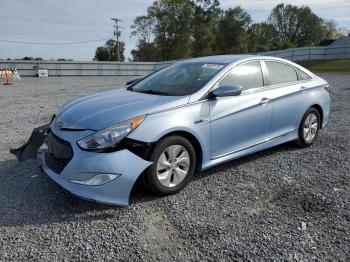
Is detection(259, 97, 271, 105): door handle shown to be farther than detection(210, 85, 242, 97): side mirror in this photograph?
Yes

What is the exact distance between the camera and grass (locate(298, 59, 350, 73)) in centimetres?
3172

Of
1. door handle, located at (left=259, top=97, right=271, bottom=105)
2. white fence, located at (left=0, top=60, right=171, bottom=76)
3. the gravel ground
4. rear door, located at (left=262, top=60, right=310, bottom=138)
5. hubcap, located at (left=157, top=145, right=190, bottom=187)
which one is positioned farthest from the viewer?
white fence, located at (left=0, top=60, right=171, bottom=76)

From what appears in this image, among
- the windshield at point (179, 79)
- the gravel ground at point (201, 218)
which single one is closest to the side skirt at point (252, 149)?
the gravel ground at point (201, 218)

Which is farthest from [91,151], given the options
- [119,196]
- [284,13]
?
[284,13]

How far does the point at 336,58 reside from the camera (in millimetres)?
37750

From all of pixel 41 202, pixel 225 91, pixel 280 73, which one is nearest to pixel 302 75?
pixel 280 73

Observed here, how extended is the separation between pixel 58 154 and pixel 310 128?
4.11m

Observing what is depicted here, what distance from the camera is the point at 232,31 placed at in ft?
208

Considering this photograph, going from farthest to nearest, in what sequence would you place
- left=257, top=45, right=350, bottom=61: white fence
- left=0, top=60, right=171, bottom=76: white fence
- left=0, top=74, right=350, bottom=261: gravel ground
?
left=257, top=45, right=350, bottom=61: white fence
left=0, top=60, right=171, bottom=76: white fence
left=0, top=74, right=350, bottom=261: gravel ground

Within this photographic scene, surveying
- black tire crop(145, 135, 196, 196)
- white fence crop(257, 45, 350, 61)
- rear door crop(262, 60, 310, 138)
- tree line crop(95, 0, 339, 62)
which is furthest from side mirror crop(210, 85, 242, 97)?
tree line crop(95, 0, 339, 62)

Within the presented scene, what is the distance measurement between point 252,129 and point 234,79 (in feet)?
2.36

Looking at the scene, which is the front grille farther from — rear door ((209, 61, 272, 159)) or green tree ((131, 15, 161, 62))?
green tree ((131, 15, 161, 62))

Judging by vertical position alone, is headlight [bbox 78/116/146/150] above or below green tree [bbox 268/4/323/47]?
below

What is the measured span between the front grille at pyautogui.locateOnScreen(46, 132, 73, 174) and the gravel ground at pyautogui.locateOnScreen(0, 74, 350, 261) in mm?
401
